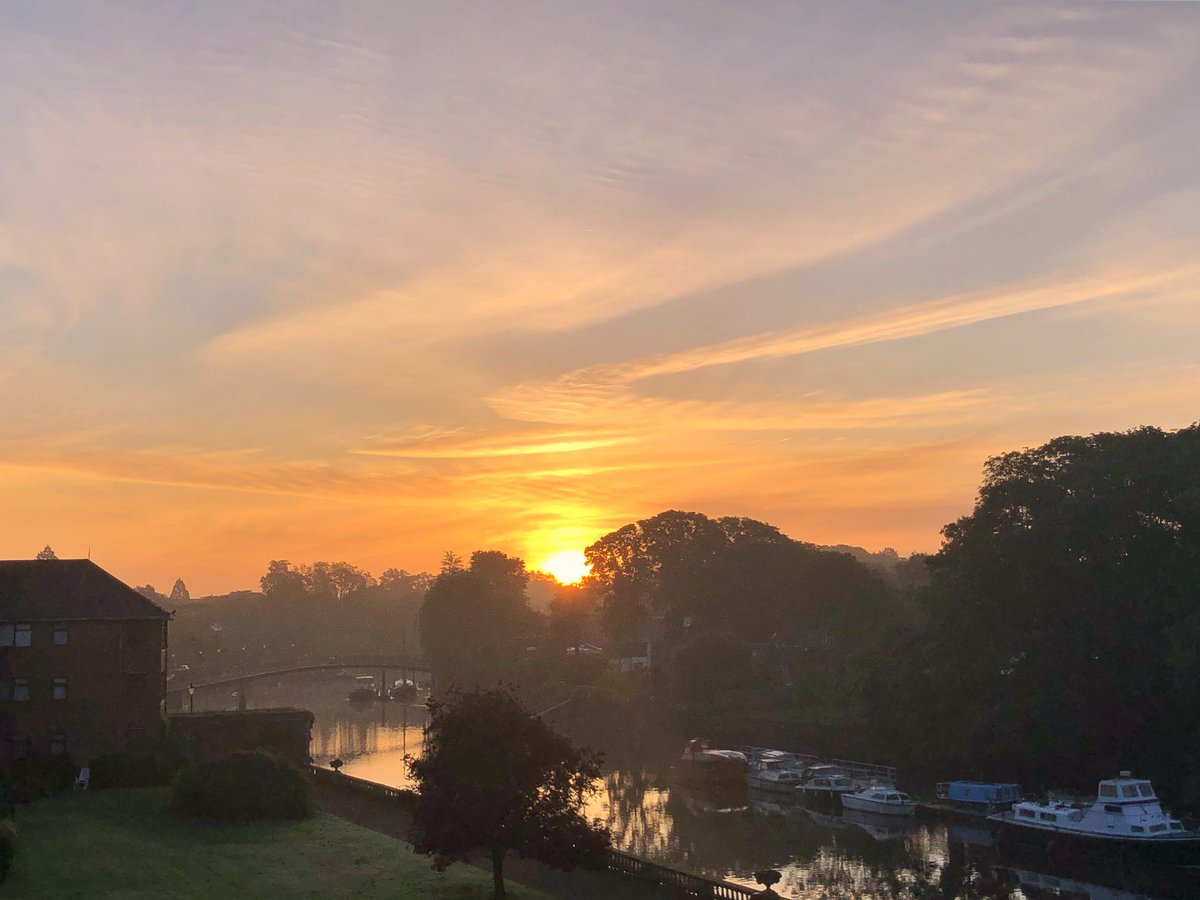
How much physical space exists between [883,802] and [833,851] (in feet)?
31.0

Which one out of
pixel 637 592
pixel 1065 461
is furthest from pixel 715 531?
pixel 1065 461

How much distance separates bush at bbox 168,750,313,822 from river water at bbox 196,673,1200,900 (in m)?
17.4

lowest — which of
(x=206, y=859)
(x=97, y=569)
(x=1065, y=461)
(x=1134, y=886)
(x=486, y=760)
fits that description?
(x=1134, y=886)

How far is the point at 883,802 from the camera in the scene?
64.6 metres

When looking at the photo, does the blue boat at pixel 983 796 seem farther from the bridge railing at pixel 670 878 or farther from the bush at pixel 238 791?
the bush at pixel 238 791

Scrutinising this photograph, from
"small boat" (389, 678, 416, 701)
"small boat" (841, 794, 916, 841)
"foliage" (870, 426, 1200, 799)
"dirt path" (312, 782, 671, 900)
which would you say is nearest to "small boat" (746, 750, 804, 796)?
"small boat" (841, 794, 916, 841)

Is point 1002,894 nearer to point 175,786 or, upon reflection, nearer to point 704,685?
point 175,786

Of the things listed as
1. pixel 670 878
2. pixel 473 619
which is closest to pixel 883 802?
pixel 670 878

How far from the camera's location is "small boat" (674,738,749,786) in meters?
76.8

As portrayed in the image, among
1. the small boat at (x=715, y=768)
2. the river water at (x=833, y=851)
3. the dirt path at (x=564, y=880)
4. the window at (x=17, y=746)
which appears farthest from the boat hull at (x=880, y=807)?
the window at (x=17, y=746)

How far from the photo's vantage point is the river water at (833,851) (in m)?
48.2

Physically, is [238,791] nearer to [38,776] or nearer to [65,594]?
[38,776]

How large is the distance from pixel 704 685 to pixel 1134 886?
58363 millimetres

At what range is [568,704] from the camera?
116 m
